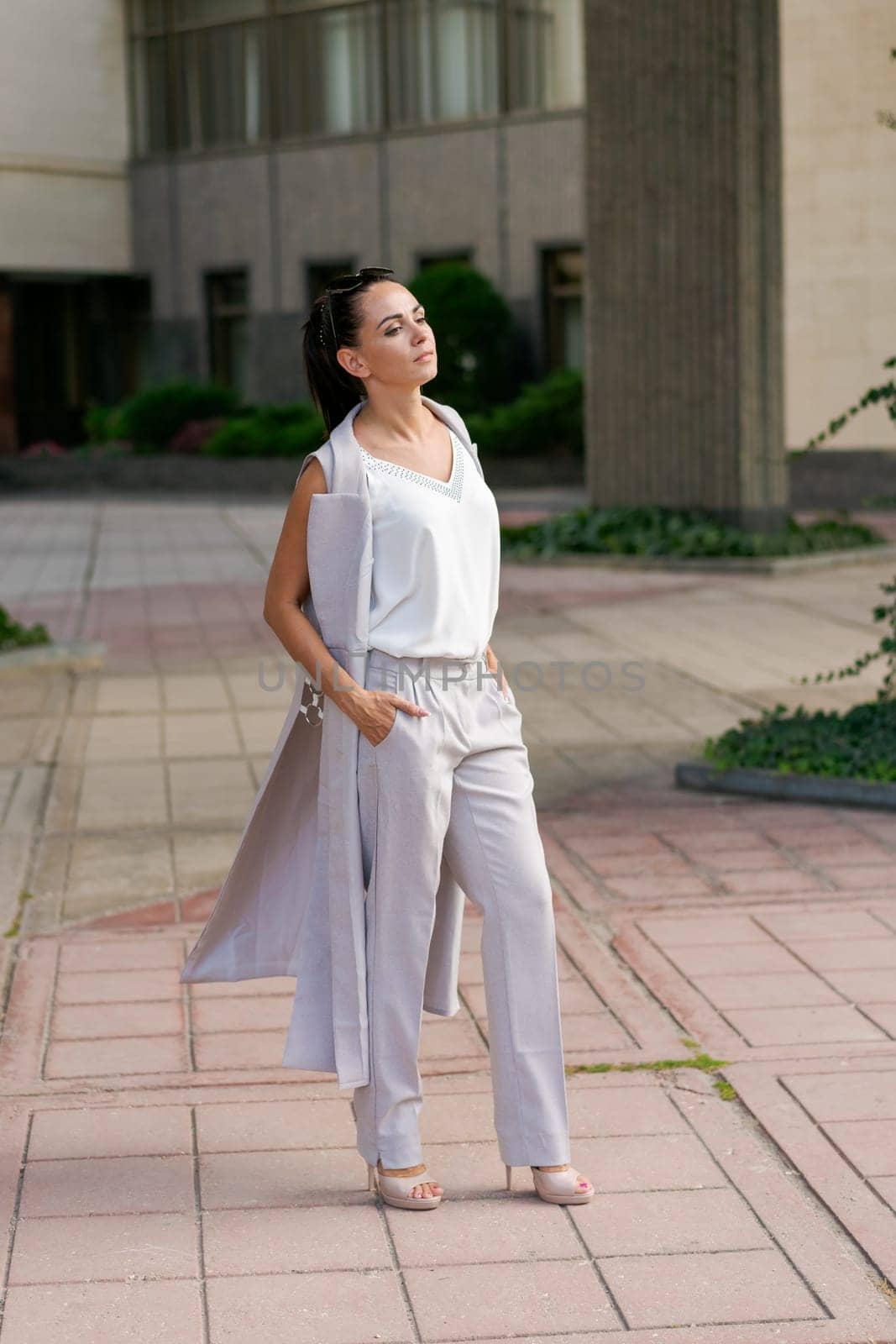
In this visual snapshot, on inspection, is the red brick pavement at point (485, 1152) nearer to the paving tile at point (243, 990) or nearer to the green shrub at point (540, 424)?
the paving tile at point (243, 990)

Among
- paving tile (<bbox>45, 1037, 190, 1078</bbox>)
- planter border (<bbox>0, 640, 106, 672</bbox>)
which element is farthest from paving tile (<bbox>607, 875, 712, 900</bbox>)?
planter border (<bbox>0, 640, 106, 672</bbox>)

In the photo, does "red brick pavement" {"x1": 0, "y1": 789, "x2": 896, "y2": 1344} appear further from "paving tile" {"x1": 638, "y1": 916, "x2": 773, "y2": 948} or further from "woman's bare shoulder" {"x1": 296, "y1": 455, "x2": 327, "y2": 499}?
"woman's bare shoulder" {"x1": 296, "y1": 455, "x2": 327, "y2": 499}

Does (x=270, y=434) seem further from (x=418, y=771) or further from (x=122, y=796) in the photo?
(x=418, y=771)

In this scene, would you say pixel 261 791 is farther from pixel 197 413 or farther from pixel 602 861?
pixel 197 413

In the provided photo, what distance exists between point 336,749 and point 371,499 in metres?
0.47

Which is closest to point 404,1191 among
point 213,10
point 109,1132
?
point 109,1132

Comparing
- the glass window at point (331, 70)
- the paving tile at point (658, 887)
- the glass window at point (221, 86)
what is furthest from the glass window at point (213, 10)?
the paving tile at point (658, 887)

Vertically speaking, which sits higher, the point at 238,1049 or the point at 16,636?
the point at 16,636

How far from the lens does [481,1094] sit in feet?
13.7

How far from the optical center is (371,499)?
350 cm

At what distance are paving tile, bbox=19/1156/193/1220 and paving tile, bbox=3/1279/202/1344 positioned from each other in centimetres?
33

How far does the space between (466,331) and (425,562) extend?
75.8 ft

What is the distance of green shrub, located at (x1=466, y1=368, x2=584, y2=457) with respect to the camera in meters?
25.5

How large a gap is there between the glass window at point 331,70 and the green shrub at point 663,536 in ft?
47.9
